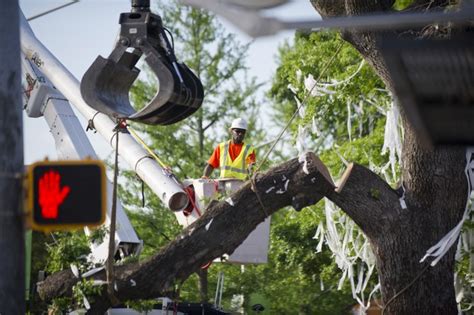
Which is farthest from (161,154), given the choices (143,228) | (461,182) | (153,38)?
(153,38)

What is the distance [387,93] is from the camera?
1975 centimetres

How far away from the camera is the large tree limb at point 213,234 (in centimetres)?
1546

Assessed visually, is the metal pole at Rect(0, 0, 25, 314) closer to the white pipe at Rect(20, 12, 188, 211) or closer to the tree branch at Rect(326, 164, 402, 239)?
the tree branch at Rect(326, 164, 402, 239)

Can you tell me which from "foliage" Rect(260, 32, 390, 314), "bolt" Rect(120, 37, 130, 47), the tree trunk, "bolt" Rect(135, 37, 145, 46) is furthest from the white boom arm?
"bolt" Rect(135, 37, 145, 46)

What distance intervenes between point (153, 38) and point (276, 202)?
12.3 ft

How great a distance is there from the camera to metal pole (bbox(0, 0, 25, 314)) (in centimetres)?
963

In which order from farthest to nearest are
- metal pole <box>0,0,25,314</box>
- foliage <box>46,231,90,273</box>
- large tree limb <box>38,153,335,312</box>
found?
1. foliage <box>46,231,90,273</box>
2. large tree limb <box>38,153,335,312</box>
3. metal pole <box>0,0,25,314</box>

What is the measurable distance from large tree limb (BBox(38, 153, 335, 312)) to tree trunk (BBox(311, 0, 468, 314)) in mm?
521

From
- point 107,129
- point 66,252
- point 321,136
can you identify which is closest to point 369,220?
point 66,252

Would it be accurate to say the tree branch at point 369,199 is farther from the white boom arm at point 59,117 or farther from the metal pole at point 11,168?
the metal pole at point 11,168

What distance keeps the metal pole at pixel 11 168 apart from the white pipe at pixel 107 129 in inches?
269

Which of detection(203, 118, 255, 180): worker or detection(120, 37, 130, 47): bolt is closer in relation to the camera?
detection(120, 37, 130, 47): bolt

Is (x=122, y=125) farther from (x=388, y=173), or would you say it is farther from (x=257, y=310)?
(x=388, y=173)

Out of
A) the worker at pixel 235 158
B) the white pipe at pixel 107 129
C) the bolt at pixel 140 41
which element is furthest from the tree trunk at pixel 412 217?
the bolt at pixel 140 41
